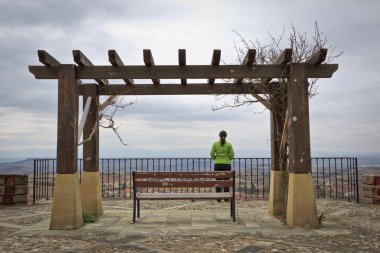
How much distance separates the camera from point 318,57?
7.24 m

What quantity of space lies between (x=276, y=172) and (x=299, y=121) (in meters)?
1.84

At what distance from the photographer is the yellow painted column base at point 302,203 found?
7270 millimetres

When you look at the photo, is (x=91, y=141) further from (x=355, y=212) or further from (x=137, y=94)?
(x=355, y=212)

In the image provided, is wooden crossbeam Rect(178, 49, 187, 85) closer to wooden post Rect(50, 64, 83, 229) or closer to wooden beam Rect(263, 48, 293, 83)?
wooden beam Rect(263, 48, 293, 83)

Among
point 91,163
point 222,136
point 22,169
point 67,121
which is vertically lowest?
point 22,169

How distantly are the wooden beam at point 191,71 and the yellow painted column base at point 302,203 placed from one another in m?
2.04

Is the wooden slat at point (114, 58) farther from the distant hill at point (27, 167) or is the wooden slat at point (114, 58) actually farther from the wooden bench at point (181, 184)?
the distant hill at point (27, 167)

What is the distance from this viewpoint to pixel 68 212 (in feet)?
24.0

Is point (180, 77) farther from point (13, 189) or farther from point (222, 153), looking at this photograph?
point (13, 189)

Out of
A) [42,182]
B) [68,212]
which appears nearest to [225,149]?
[68,212]

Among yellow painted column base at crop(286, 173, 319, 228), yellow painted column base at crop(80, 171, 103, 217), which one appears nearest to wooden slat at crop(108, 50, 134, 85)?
yellow painted column base at crop(80, 171, 103, 217)

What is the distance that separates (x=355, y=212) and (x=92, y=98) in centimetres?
673

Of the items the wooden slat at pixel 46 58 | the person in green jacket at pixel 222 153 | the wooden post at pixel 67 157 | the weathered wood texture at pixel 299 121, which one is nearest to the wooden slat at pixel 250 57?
the weathered wood texture at pixel 299 121

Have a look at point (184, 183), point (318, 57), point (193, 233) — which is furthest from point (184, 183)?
point (318, 57)
